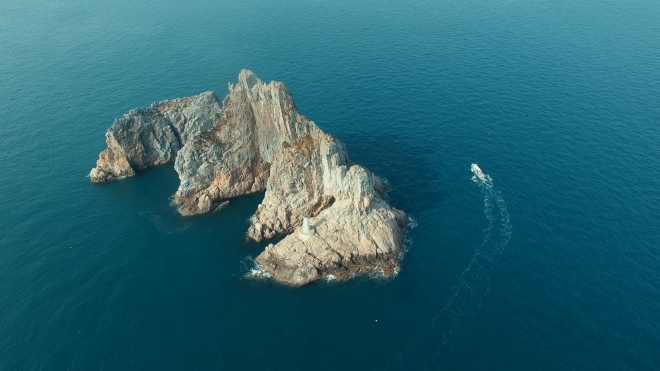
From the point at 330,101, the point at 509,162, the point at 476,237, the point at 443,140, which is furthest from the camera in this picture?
the point at 330,101

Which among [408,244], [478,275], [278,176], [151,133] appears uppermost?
[278,176]

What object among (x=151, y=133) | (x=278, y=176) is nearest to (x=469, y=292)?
(x=278, y=176)

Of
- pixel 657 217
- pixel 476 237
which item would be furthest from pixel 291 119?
pixel 657 217

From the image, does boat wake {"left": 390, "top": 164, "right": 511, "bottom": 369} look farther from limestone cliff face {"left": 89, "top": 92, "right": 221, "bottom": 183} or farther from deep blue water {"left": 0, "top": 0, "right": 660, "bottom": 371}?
limestone cliff face {"left": 89, "top": 92, "right": 221, "bottom": 183}

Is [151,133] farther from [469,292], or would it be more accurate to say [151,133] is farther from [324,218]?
[469,292]

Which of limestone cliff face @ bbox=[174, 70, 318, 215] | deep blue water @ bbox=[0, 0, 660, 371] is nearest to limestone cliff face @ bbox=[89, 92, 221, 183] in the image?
deep blue water @ bbox=[0, 0, 660, 371]

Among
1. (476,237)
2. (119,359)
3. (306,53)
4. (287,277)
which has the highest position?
(306,53)

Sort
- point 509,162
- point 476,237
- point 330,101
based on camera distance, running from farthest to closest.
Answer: point 330,101, point 509,162, point 476,237

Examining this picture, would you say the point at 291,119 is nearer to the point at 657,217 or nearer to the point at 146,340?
the point at 146,340

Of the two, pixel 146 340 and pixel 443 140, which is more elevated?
pixel 443 140
